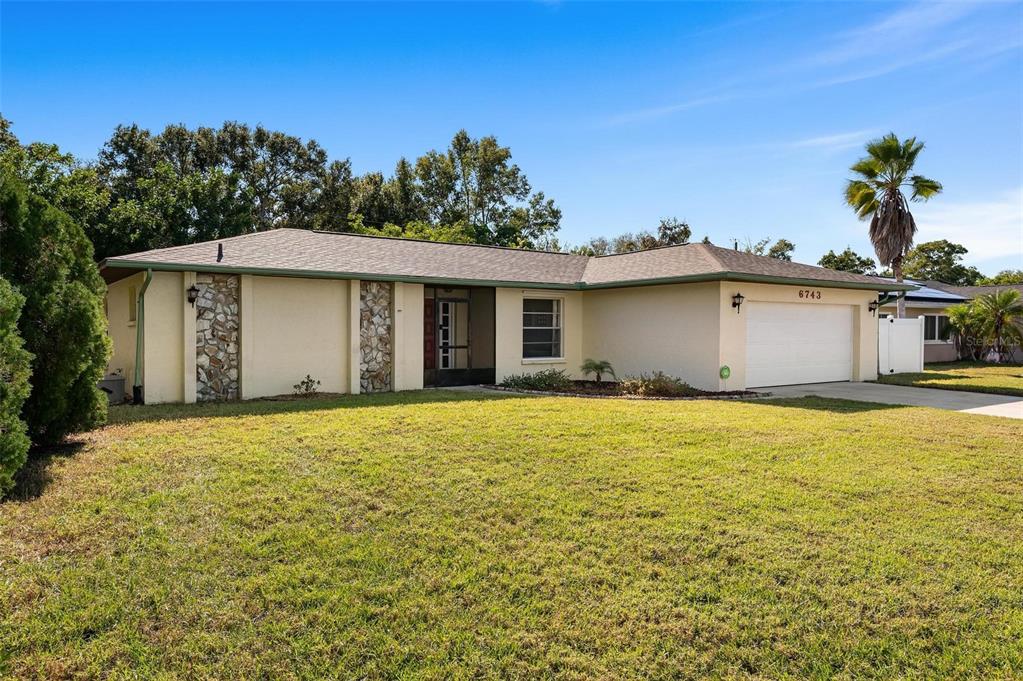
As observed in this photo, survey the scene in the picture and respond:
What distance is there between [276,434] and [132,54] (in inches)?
384

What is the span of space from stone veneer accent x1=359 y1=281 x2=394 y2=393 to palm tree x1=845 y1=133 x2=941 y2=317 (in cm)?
1967

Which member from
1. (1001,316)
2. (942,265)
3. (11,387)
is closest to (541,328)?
(11,387)

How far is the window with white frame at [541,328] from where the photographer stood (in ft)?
52.4

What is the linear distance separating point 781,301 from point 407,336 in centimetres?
879

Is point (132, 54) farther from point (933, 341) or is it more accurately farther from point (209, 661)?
point (933, 341)

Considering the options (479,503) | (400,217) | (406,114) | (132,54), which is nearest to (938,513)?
(479,503)

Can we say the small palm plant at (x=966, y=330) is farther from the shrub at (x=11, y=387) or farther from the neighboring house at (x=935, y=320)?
the shrub at (x=11, y=387)

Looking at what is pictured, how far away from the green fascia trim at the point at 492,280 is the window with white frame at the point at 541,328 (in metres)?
0.83

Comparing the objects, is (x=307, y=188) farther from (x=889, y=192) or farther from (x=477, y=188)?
(x=889, y=192)

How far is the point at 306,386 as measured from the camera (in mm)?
12680

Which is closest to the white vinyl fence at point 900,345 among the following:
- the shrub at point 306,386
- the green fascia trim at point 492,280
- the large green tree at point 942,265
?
the green fascia trim at point 492,280

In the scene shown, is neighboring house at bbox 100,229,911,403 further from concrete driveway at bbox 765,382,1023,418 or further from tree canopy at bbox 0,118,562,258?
tree canopy at bbox 0,118,562,258

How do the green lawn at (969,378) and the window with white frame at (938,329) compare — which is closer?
the green lawn at (969,378)

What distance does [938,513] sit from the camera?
18.5 feet
